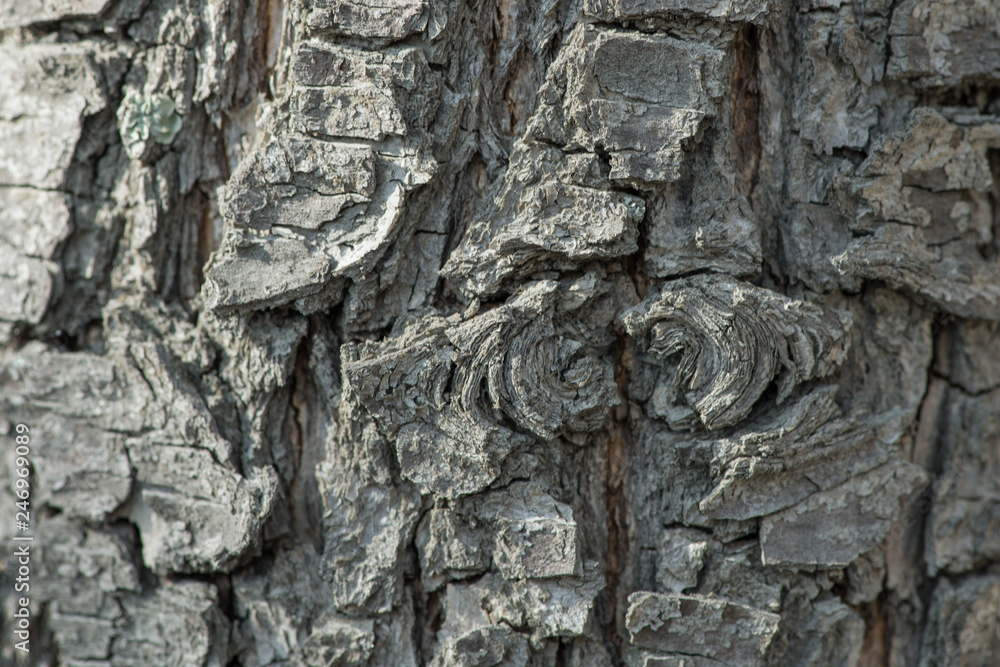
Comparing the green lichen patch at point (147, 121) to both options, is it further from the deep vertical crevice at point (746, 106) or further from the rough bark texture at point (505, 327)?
the deep vertical crevice at point (746, 106)

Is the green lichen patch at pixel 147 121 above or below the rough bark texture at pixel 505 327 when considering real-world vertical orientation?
above

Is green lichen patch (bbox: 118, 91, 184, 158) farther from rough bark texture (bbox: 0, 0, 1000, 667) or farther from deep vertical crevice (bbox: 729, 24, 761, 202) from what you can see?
deep vertical crevice (bbox: 729, 24, 761, 202)

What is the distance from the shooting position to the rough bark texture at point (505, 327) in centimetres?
135

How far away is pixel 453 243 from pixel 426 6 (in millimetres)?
464

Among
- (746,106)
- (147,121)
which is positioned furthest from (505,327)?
(147,121)

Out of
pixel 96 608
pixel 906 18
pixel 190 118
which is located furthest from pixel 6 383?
pixel 906 18

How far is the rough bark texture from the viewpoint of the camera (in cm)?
135

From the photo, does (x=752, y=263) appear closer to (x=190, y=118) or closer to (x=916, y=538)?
(x=916, y=538)

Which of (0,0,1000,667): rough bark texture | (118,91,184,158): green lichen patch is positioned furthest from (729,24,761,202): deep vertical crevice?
(118,91,184,158): green lichen patch

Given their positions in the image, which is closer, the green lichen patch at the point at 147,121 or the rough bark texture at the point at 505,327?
the rough bark texture at the point at 505,327

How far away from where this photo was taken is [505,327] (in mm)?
1342

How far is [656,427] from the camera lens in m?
1.46

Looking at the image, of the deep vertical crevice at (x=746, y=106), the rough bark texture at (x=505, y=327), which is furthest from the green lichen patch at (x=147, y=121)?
the deep vertical crevice at (x=746, y=106)

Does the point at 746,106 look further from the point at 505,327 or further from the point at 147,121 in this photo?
the point at 147,121
